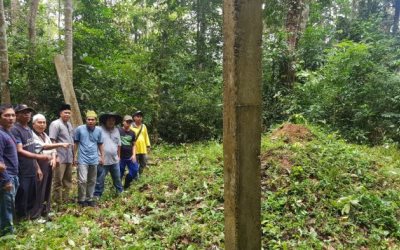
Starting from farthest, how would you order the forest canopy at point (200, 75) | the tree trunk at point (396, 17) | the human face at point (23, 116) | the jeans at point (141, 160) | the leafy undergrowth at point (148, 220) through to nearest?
the tree trunk at point (396, 17), the forest canopy at point (200, 75), the jeans at point (141, 160), the human face at point (23, 116), the leafy undergrowth at point (148, 220)

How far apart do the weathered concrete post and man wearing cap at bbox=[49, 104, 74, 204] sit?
219 inches

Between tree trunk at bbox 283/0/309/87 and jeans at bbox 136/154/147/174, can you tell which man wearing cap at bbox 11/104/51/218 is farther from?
tree trunk at bbox 283/0/309/87

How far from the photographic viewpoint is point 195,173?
8.12m

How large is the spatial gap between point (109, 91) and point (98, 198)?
6839 mm

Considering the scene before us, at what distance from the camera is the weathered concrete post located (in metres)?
2.25

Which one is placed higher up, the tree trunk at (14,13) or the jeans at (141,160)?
the tree trunk at (14,13)

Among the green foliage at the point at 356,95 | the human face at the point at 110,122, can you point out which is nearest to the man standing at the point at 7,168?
the human face at the point at 110,122

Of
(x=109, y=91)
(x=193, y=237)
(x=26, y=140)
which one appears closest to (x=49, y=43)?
(x=109, y=91)

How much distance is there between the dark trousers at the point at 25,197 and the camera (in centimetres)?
608

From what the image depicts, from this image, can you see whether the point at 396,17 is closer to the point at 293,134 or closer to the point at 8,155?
the point at 293,134

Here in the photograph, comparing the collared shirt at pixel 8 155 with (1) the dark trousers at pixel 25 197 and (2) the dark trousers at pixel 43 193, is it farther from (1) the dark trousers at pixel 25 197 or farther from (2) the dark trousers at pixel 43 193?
(2) the dark trousers at pixel 43 193

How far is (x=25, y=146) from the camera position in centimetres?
604

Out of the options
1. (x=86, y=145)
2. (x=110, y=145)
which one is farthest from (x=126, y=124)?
(x=86, y=145)

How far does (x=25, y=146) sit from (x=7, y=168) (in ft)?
→ 2.20
